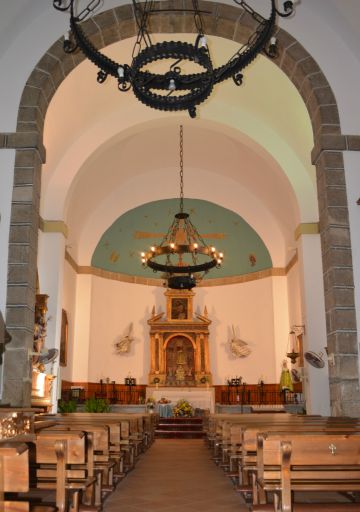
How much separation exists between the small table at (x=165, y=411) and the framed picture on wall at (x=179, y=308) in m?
3.34

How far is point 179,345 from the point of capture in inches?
727

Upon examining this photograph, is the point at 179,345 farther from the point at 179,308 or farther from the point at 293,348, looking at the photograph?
the point at 293,348

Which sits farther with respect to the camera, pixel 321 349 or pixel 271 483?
pixel 321 349

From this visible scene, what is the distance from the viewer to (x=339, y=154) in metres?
7.55

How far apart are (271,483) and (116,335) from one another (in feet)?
47.8

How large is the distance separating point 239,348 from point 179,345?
200cm

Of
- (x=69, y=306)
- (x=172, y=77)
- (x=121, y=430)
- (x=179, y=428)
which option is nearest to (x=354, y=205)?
(x=172, y=77)

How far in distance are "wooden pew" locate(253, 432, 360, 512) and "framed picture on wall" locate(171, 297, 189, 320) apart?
14579 millimetres

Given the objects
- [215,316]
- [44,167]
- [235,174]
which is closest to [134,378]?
[215,316]

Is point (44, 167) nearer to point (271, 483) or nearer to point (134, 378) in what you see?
point (134, 378)

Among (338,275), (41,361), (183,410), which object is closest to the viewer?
(338,275)

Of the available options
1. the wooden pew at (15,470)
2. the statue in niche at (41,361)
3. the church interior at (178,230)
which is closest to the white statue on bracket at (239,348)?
the church interior at (178,230)

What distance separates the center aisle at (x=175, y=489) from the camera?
15.2 feet

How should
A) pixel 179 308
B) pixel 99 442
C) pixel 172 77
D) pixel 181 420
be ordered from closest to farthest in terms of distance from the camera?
pixel 99 442, pixel 172 77, pixel 181 420, pixel 179 308
